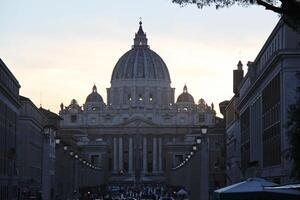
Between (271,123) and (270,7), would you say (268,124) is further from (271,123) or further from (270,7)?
(270,7)

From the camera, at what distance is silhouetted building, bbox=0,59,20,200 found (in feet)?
257

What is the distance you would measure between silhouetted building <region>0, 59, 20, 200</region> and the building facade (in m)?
17.3

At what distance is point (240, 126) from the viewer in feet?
336

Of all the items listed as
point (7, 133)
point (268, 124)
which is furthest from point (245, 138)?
point (268, 124)

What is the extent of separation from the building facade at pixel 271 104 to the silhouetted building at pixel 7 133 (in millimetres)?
17277

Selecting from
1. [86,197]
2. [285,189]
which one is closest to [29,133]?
[86,197]

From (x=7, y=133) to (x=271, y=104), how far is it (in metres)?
25.2

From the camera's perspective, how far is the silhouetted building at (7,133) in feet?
257

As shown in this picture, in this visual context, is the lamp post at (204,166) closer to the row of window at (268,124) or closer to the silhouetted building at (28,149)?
the row of window at (268,124)

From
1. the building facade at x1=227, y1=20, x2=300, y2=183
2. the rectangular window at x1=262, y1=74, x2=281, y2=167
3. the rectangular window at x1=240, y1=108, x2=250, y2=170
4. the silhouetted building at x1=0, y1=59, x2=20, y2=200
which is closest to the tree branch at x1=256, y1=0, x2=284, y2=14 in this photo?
the building facade at x1=227, y1=20, x2=300, y2=183

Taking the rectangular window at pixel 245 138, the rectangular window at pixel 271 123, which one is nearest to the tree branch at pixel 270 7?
the rectangular window at pixel 271 123

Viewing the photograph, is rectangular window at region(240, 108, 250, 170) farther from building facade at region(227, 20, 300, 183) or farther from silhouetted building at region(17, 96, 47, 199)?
silhouetted building at region(17, 96, 47, 199)

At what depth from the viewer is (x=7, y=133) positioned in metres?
83.8

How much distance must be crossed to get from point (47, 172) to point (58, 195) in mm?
22534
